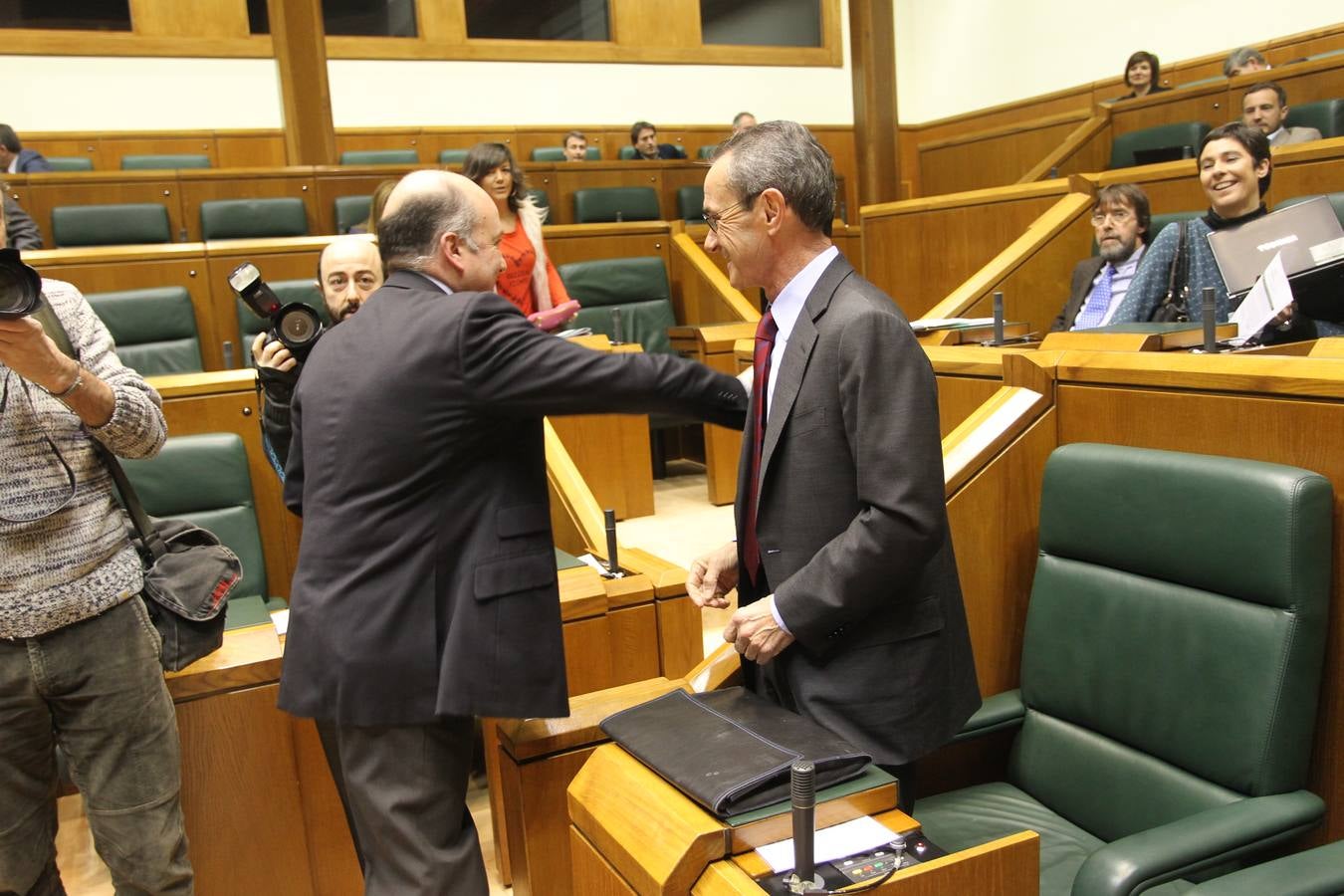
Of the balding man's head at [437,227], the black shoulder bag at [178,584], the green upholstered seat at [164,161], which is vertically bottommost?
the black shoulder bag at [178,584]

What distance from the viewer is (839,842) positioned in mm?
878

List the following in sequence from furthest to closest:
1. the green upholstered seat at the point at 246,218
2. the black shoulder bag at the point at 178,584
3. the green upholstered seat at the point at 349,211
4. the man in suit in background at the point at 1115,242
Answer: the green upholstered seat at the point at 349,211, the green upholstered seat at the point at 246,218, the man in suit in background at the point at 1115,242, the black shoulder bag at the point at 178,584

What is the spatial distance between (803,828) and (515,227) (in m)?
2.13

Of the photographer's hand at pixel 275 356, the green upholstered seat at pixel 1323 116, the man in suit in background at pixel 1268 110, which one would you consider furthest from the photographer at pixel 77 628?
the green upholstered seat at pixel 1323 116

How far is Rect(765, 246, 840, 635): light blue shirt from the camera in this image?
1.09 metres

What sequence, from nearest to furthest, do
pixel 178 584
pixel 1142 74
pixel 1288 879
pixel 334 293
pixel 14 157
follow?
pixel 1288 879, pixel 178 584, pixel 334 293, pixel 14 157, pixel 1142 74

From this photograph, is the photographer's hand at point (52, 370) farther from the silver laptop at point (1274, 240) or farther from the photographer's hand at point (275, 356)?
the silver laptop at point (1274, 240)

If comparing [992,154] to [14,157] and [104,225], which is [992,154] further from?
[14,157]

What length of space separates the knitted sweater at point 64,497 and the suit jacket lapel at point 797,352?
753mm

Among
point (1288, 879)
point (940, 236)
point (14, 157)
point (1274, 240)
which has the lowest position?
point (1288, 879)

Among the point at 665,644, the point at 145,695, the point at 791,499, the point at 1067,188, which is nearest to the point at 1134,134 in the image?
the point at 1067,188

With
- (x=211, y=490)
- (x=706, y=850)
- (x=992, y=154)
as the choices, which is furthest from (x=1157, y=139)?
(x=706, y=850)

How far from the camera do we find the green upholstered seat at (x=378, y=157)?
5945mm

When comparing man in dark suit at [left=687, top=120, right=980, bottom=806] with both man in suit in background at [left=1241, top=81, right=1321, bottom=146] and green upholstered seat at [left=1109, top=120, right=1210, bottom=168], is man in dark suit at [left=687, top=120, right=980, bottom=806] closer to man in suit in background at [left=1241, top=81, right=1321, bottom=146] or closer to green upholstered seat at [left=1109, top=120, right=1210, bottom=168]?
man in suit in background at [left=1241, top=81, right=1321, bottom=146]
